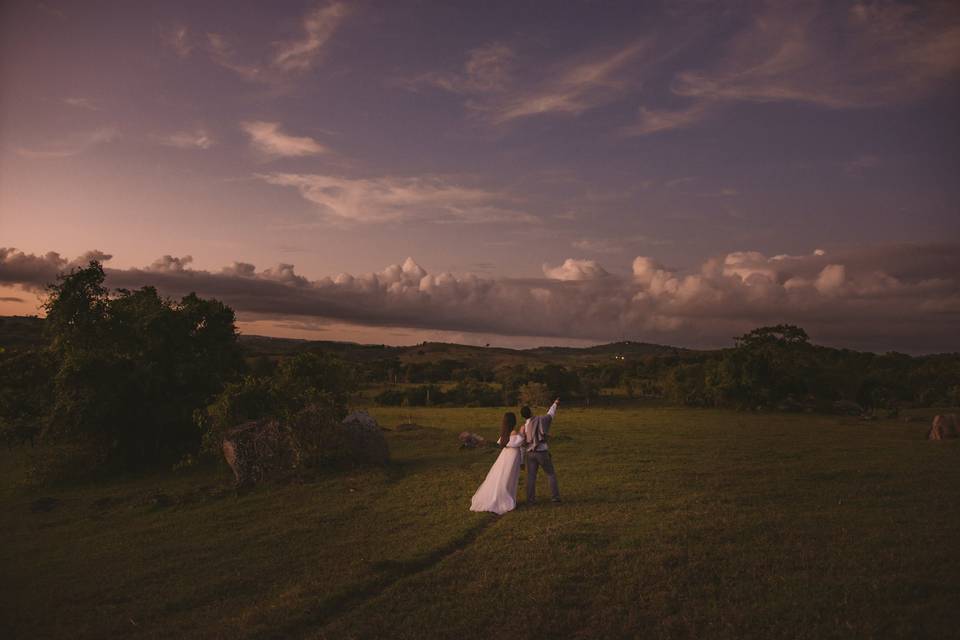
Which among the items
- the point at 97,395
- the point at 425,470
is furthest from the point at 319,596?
the point at 97,395

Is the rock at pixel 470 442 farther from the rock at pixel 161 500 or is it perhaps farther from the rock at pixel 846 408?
the rock at pixel 846 408

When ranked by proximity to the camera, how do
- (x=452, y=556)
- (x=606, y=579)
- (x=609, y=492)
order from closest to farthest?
(x=606, y=579)
(x=452, y=556)
(x=609, y=492)

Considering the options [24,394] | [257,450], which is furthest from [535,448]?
[24,394]

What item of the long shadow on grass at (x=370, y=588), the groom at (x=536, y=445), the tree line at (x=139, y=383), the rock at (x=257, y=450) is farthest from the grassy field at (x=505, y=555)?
the tree line at (x=139, y=383)

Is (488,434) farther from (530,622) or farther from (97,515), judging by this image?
(530,622)

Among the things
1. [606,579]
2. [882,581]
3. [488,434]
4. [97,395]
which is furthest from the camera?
[488,434]

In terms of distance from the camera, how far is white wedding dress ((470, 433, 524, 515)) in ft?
54.8

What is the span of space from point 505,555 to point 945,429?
30435 millimetres

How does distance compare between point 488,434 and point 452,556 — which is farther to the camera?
point 488,434

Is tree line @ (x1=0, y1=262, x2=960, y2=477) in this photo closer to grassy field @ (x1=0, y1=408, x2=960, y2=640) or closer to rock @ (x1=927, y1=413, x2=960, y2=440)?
grassy field @ (x1=0, y1=408, x2=960, y2=640)

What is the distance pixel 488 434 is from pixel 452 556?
23.1 metres

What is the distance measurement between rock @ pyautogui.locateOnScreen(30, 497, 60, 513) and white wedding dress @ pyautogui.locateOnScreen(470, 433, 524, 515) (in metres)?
16.0

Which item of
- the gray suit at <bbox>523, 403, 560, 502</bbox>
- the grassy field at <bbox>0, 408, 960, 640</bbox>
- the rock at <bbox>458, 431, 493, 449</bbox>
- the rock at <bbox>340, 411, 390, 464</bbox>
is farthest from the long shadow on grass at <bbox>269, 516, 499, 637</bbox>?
the rock at <bbox>458, 431, 493, 449</bbox>

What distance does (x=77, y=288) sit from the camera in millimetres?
27812
